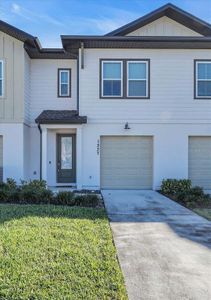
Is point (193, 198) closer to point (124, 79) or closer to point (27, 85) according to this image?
point (124, 79)

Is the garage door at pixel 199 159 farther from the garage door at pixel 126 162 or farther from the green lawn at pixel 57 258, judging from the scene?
the green lawn at pixel 57 258

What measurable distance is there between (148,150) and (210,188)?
3.11 m

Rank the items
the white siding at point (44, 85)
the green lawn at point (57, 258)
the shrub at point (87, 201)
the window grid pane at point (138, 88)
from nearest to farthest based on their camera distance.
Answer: the green lawn at point (57, 258) → the shrub at point (87, 201) → the window grid pane at point (138, 88) → the white siding at point (44, 85)

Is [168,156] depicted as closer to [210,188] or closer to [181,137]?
[181,137]

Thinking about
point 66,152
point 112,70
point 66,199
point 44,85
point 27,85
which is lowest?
point 66,199

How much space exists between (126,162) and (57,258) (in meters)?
9.47

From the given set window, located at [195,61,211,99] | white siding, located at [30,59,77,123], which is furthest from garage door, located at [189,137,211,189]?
white siding, located at [30,59,77,123]

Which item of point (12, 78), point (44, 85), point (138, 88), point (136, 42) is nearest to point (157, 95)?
point (138, 88)

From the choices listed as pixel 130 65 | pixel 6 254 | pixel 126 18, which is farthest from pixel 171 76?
pixel 6 254

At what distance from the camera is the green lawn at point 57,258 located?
4.21 metres

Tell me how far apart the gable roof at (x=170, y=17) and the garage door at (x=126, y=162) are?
460 centimetres

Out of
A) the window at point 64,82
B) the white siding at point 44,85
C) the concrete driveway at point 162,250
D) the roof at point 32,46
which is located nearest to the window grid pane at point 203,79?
the white siding at point 44,85

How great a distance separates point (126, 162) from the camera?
1458cm

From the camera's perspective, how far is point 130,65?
14.2 metres
